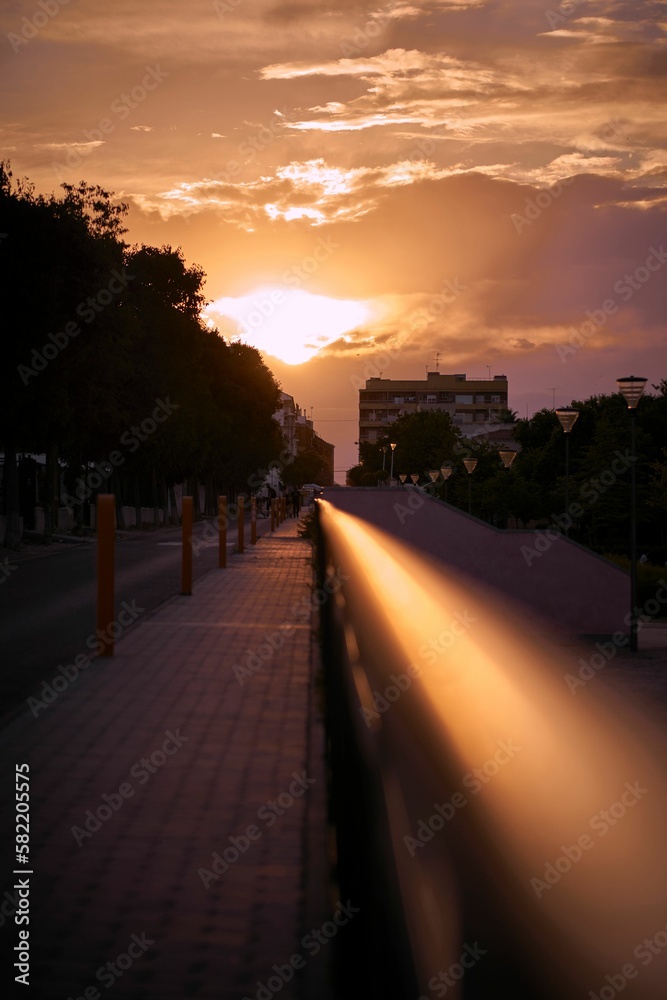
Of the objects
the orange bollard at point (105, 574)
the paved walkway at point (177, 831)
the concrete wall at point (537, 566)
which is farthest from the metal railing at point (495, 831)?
the concrete wall at point (537, 566)

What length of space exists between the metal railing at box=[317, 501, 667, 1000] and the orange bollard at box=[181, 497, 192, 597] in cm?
1390

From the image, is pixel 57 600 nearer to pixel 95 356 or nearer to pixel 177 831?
pixel 177 831

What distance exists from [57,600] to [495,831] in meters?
15.3

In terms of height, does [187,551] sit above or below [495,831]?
below

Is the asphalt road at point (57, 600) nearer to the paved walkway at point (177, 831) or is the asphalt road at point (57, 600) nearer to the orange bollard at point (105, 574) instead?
the orange bollard at point (105, 574)

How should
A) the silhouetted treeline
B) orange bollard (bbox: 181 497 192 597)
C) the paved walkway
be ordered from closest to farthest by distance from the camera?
1. the paved walkway
2. orange bollard (bbox: 181 497 192 597)
3. the silhouetted treeline

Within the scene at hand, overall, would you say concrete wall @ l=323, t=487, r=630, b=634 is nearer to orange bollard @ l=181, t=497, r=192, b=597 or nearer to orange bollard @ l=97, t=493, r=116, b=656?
orange bollard @ l=181, t=497, r=192, b=597

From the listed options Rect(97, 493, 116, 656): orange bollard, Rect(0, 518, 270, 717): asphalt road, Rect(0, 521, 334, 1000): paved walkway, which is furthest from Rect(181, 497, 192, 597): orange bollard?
Rect(0, 521, 334, 1000): paved walkway

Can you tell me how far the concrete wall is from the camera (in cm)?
3381

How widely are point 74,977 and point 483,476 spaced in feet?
273

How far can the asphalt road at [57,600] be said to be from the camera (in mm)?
9852

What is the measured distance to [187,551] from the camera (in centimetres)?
1653

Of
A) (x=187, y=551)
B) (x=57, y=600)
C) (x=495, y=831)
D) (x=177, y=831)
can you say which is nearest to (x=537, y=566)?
(x=187, y=551)

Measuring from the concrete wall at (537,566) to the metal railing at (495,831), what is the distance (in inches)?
1226
